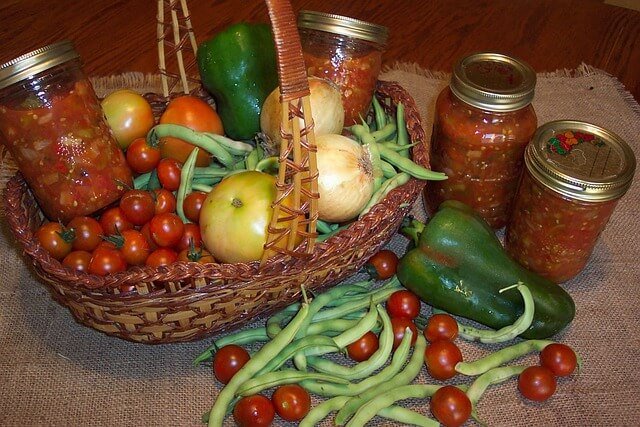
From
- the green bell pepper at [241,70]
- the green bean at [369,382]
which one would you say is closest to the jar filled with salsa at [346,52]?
the green bell pepper at [241,70]

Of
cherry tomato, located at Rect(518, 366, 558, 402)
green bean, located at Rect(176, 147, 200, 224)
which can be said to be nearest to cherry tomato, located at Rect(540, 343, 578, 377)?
cherry tomato, located at Rect(518, 366, 558, 402)

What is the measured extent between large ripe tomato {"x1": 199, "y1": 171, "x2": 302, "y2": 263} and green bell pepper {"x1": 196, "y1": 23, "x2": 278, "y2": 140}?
307 millimetres

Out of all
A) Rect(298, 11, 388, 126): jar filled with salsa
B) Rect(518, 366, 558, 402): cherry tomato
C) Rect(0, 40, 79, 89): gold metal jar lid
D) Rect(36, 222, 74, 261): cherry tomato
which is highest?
Rect(0, 40, 79, 89): gold metal jar lid

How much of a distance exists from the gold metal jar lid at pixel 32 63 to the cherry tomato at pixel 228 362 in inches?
22.6

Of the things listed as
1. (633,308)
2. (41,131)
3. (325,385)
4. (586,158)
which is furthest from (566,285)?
(41,131)

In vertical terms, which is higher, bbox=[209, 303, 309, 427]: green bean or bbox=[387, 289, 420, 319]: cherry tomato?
bbox=[209, 303, 309, 427]: green bean

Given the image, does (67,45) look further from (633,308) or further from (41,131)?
(633,308)

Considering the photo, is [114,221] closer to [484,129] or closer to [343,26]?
[343,26]

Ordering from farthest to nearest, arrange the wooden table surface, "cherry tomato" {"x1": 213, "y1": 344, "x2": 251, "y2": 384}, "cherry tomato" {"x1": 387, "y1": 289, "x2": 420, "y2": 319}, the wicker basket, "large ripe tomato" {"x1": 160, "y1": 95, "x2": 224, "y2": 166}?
the wooden table surface
"large ripe tomato" {"x1": 160, "y1": 95, "x2": 224, "y2": 166}
"cherry tomato" {"x1": 387, "y1": 289, "x2": 420, "y2": 319}
"cherry tomato" {"x1": 213, "y1": 344, "x2": 251, "y2": 384}
the wicker basket

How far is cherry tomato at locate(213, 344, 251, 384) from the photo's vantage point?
1.13 metres

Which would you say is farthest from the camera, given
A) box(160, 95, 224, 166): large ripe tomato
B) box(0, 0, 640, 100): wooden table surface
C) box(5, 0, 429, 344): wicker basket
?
box(0, 0, 640, 100): wooden table surface

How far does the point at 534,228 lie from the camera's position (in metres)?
1.27

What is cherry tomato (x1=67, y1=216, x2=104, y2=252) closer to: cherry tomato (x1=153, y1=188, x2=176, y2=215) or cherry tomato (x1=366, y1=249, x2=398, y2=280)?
cherry tomato (x1=153, y1=188, x2=176, y2=215)

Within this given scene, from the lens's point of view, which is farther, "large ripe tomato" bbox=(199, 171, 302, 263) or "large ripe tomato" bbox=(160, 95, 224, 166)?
"large ripe tomato" bbox=(160, 95, 224, 166)
